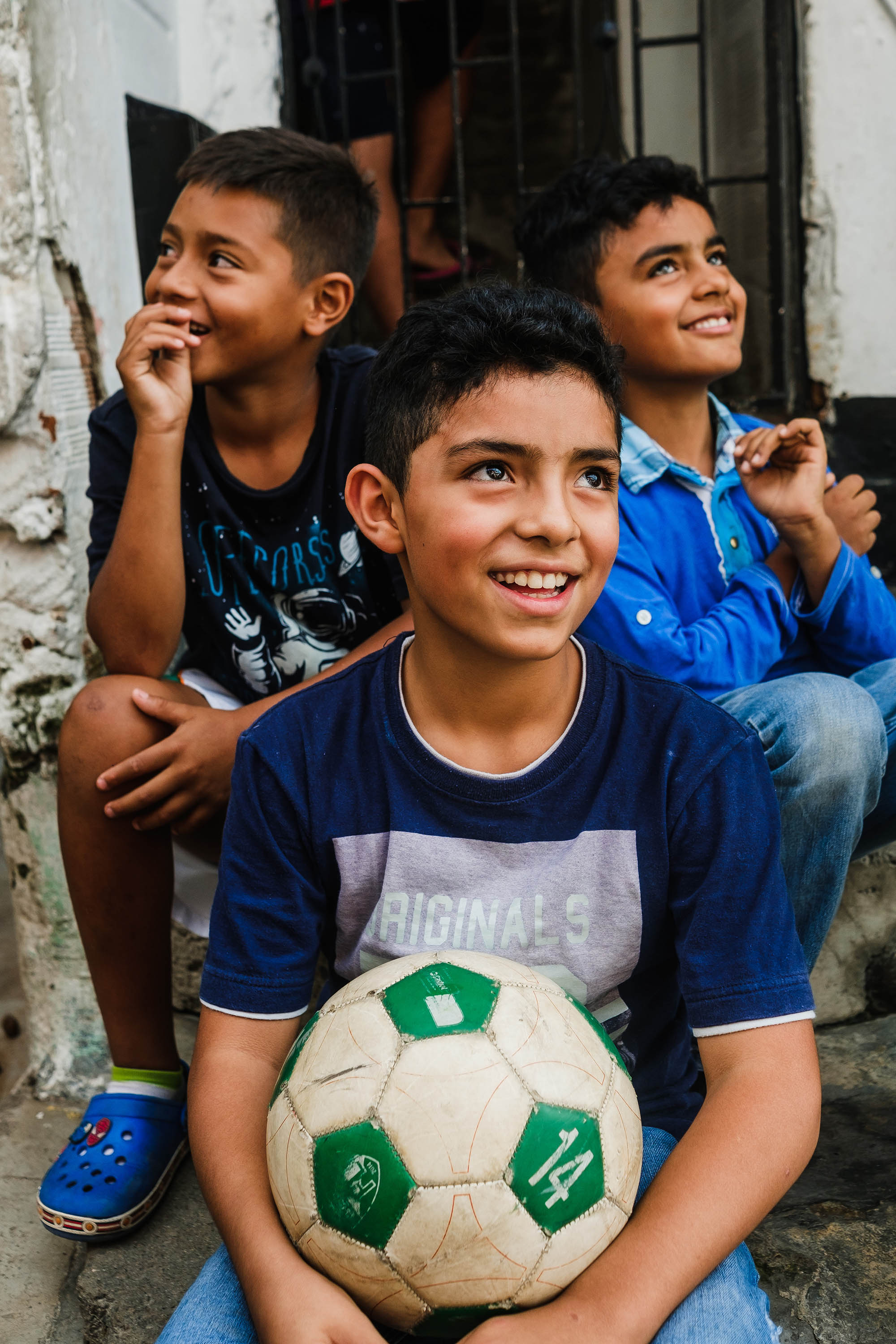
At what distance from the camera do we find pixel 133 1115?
6.00ft

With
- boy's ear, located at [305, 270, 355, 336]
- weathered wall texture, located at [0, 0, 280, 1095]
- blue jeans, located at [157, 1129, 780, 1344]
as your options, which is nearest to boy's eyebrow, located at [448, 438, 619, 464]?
blue jeans, located at [157, 1129, 780, 1344]

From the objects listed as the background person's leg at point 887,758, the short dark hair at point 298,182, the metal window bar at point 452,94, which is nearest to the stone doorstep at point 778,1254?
the background person's leg at point 887,758

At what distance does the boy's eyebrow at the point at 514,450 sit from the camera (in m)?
1.35

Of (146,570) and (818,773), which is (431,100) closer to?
(146,570)

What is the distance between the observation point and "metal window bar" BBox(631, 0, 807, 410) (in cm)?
285

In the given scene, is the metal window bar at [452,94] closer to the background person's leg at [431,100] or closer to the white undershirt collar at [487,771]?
the background person's leg at [431,100]

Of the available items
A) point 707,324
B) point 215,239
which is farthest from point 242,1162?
point 707,324

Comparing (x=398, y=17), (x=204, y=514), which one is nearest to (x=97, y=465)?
(x=204, y=514)

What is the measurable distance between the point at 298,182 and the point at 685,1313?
195cm

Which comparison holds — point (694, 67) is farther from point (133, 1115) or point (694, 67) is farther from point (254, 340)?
point (133, 1115)

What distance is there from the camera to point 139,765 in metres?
1.78

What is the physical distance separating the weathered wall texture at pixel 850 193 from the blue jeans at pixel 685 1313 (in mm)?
2229

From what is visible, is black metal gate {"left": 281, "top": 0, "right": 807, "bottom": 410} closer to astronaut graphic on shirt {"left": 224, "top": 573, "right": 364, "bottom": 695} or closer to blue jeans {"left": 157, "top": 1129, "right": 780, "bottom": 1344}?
astronaut graphic on shirt {"left": 224, "top": 573, "right": 364, "bottom": 695}

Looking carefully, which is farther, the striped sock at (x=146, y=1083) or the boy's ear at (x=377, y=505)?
the striped sock at (x=146, y=1083)
